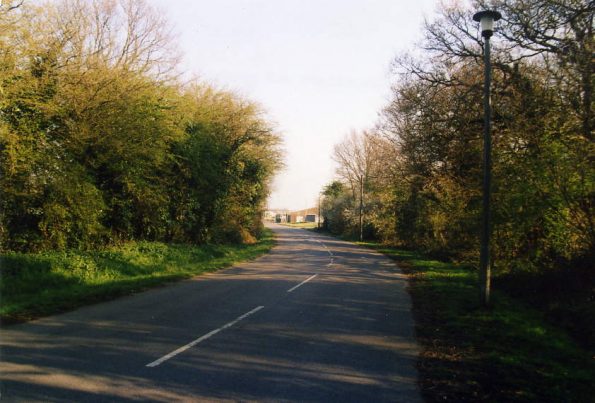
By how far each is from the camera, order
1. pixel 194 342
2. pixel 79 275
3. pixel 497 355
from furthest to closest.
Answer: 1. pixel 79 275
2. pixel 194 342
3. pixel 497 355

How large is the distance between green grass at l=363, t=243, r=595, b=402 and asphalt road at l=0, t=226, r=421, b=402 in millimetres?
378

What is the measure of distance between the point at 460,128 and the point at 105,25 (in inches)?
626

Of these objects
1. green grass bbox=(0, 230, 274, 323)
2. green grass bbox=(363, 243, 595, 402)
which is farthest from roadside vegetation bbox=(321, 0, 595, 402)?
green grass bbox=(0, 230, 274, 323)

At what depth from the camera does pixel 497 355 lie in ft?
23.2

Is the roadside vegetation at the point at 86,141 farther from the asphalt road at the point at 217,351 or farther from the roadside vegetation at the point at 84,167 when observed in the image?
the asphalt road at the point at 217,351

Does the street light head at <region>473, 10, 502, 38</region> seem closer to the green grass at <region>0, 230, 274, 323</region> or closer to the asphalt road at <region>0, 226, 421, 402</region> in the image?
the asphalt road at <region>0, 226, 421, 402</region>

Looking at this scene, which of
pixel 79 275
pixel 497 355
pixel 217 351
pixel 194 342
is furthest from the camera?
pixel 79 275

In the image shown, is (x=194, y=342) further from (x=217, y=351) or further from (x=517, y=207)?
(x=517, y=207)

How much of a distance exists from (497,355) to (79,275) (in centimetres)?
1157

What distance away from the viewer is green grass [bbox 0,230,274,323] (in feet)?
34.5

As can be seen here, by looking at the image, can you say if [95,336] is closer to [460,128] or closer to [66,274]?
[66,274]

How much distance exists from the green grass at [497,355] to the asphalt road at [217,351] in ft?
1.24

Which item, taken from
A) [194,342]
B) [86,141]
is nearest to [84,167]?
[86,141]

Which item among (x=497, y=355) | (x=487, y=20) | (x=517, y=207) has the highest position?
(x=487, y=20)
